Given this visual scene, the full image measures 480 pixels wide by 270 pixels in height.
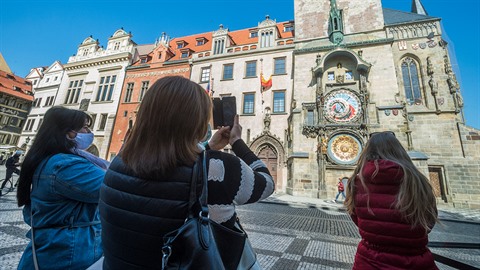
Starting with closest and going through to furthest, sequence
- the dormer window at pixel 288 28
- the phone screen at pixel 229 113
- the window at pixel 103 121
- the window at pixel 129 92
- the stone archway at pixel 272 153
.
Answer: the phone screen at pixel 229 113, the stone archway at pixel 272 153, the dormer window at pixel 288 28, the window at pixel 103 121, the window at pixel 129 92

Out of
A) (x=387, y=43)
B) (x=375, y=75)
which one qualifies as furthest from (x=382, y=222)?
(x=387, y=43)

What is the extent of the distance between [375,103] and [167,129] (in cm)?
1710

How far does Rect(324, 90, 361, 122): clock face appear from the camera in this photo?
1473 cm

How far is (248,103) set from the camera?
1914cm

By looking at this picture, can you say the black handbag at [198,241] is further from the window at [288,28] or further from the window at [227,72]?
the window at [288,28]

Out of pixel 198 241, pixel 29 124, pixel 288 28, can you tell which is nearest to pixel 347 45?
pixel 288 28

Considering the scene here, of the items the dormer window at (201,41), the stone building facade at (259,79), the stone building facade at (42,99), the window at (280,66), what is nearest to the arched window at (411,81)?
the stone building facade at (259,79)

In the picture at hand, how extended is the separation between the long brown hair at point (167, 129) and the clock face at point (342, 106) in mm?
15426

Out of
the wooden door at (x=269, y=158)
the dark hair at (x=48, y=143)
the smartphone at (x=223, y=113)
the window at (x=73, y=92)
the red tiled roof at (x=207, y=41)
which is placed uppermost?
the red tiled roof at (x=207, y=41)

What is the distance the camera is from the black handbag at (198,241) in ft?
2.47

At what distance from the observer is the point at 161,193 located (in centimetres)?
89

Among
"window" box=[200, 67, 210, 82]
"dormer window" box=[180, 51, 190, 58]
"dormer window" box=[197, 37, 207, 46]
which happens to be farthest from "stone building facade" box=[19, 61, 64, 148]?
"window" box=[200, 67, 210, 82]

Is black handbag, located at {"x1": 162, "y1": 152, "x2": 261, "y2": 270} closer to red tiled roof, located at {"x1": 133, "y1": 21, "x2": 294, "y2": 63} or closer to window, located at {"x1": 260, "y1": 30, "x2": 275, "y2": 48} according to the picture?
window, located at {"x1": 260, "y1": 30, "x2": 275, "y2": 48}

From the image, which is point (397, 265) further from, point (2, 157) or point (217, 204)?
point (2, 157)
